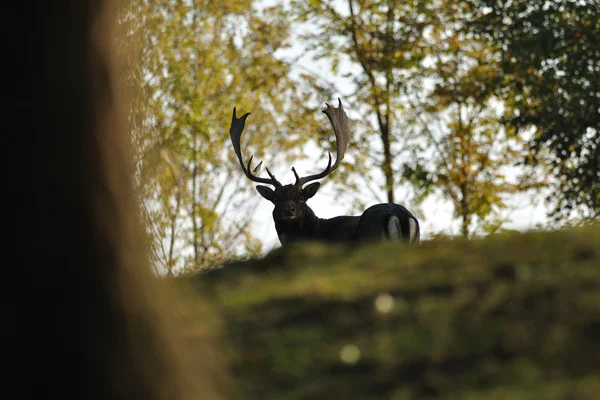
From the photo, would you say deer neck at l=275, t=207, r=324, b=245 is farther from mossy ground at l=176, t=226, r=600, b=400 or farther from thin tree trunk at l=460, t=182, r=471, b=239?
thin tree trunk at l=460, t=182, r=471, b=239

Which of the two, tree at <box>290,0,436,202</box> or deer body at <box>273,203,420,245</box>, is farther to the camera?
tree at <box>290,0,436,202</box>

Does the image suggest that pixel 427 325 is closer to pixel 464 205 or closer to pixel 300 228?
pixel 300 228

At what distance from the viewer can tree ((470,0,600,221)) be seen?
715 inches

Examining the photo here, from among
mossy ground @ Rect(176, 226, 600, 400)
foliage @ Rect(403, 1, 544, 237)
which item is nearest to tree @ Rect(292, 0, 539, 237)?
foliage @ Rect(403, 1, 544, 237)

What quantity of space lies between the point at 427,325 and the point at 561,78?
51.9 feet

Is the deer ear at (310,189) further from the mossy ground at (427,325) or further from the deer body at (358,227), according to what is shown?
the mossy ground at (427,325)

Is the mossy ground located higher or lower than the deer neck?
lower

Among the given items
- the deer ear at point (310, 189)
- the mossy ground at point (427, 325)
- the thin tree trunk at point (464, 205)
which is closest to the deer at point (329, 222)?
the deer ear at point (310, 189)

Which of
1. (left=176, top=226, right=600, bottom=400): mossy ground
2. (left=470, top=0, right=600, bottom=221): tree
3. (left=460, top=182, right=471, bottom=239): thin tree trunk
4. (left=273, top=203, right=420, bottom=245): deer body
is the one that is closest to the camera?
(left=176, top=226, right=600, bottom=400): mossy ground

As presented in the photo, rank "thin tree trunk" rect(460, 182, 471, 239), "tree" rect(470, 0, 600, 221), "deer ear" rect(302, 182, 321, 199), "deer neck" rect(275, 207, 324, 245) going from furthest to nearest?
"thin tree trunk" rect(460, 182, 471, 239)
"tree" rect(470, 0, 600, 221)
"deer ear" rect(302, 182, 321, 199)
"deer neck" rect(275, 207, 324, 245)

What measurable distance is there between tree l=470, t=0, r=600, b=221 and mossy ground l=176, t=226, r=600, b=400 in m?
13.8

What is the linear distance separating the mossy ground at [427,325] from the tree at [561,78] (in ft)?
45.1

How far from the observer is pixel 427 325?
4.02 metres

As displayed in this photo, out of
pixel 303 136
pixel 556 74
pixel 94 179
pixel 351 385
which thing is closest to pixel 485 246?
pixel 351 385
